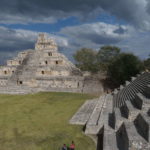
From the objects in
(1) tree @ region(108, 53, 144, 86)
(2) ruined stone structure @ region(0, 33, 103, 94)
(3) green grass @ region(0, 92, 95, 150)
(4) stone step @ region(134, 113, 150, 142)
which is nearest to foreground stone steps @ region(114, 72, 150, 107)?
(3) green grass @ region(0, 92, 95, 150)

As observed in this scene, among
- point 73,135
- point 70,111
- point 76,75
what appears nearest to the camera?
point 73,135

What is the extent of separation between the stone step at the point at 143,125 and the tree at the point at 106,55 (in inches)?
930

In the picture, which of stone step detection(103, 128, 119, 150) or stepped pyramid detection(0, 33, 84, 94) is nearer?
stone step detection(103, 128, 119, 150)

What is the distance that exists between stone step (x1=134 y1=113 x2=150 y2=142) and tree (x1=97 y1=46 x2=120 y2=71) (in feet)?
77.5

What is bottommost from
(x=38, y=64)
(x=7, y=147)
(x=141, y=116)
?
(x=7, y=147)

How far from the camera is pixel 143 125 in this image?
686 cm

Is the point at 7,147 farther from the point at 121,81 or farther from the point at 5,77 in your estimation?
the point at 5,77

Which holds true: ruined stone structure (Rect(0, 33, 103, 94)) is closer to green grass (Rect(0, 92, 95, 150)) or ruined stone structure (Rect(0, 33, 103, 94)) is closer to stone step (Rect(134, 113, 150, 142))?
green grass (Rect(0, 92, 95, 150))

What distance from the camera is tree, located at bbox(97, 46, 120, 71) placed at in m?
31.0

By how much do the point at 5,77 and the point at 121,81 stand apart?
16526mm

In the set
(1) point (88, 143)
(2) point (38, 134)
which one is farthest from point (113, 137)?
(2) point (38, 134)

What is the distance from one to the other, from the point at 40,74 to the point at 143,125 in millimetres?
20006

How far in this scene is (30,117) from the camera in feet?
39.6

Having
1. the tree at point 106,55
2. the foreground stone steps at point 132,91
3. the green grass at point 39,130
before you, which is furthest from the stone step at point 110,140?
the tree at point 106,55
